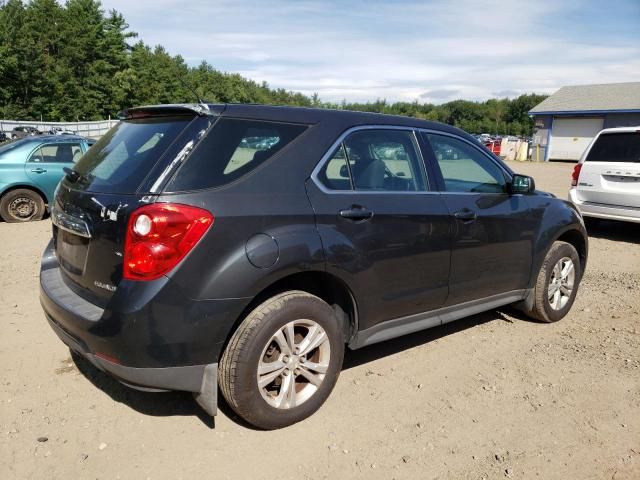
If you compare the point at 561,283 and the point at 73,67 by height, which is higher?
the point at 73,67

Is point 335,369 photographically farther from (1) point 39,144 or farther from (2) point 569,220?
(1) point 39,144

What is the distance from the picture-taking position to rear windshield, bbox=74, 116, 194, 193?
9.33 feet

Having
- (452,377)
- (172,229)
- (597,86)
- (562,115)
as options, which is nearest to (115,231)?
(172,229)

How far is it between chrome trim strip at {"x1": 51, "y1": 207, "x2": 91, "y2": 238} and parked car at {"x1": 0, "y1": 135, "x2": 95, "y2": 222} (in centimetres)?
663

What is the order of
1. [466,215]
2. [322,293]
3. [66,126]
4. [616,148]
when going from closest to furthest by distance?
[322,293] < [466,215] < [616,148] < [66,126]

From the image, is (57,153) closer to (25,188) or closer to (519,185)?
(25,188)

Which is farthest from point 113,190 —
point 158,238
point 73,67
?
point 73,67

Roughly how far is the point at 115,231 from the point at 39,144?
7.92 meters

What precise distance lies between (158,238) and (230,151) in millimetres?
623

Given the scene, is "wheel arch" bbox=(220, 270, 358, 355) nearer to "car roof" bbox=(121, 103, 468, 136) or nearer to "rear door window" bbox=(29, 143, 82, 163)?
"car roof" bbox=(121, 103, 468, 136)

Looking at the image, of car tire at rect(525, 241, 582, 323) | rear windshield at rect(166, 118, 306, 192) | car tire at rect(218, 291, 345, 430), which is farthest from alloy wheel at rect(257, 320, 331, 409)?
car tire at rect(525, 241, 582, 323)

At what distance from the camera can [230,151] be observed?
9.48 ft

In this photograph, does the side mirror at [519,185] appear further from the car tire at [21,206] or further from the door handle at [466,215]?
the car tire at [21,206]

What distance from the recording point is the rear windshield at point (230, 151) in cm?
274
